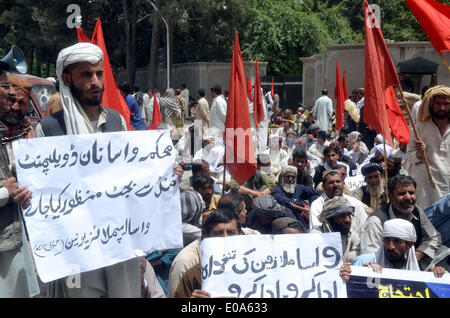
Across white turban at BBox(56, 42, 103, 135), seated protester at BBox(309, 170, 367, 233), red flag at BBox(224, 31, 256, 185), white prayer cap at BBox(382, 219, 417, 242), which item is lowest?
seated protester at BBox(309, 170, 367, 233)

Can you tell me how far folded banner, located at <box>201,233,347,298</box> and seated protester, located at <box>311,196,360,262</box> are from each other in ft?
4.80

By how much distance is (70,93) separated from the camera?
10.5ft

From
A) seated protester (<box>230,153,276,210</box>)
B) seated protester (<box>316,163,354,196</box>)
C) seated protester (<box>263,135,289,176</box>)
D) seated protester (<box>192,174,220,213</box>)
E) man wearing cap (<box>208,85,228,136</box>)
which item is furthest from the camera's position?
man wearing cap (<box>208,85,228,136</box>)

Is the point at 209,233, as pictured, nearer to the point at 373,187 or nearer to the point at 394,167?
the point at 373,187

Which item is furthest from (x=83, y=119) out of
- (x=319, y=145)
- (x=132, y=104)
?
(x=319, y=145)

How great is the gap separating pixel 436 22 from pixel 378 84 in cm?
81

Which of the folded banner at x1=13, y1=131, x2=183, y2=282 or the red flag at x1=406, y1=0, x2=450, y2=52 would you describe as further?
the red flag at x1=406, y1=0, x2=450, y2=52

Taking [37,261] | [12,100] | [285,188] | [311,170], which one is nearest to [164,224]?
[37,261]

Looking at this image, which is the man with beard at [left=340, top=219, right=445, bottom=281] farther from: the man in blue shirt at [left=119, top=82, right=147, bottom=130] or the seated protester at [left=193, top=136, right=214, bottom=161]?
the man in blue shirt at [left=119, top=82, right=147, bottom=130]

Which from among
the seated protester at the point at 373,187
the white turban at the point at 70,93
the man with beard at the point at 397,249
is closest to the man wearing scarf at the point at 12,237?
the white turban at the point at 70,93

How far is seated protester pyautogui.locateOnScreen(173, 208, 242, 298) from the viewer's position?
3.71 metres

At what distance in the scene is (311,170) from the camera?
8.51 meters

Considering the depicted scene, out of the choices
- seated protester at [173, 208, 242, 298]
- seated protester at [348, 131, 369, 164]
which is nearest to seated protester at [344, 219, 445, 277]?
seated protester at [173, 208, 242, 298]

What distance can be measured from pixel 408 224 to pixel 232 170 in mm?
2145
